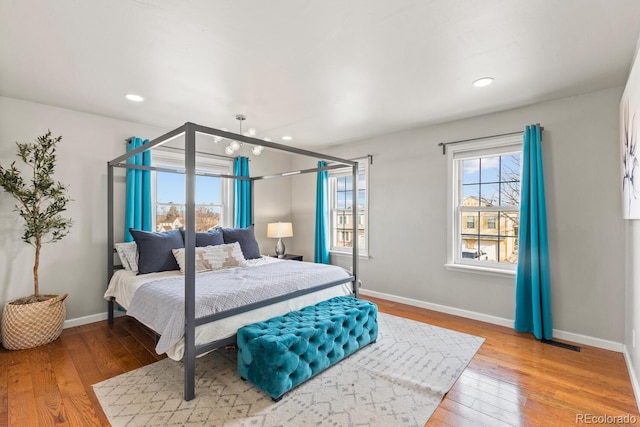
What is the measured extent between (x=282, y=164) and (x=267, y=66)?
3.16 metres

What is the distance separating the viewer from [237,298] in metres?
2.34

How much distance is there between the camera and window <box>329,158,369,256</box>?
4.76m

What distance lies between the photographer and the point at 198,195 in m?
4.37

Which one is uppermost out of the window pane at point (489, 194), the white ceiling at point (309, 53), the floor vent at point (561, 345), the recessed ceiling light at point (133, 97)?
the white ceiling at point (309, 53)

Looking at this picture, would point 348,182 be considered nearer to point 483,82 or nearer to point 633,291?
point 483,82

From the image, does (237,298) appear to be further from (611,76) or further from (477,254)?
(611,76)

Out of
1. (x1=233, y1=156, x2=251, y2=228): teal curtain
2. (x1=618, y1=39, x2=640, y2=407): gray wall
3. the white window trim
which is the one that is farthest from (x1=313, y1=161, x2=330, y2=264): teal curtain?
(x1=618, y1=39, x2=640, y2=407): gray wall

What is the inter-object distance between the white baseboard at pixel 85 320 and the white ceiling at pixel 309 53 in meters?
2.29

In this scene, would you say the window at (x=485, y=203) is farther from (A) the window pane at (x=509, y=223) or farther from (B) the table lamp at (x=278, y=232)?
(B) the table lamp at (x=278, y=232)

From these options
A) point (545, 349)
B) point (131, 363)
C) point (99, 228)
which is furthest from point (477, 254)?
point (99, 228)

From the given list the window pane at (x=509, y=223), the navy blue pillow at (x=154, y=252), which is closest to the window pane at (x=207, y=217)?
the navy blue pillow at (x=154, y=252)

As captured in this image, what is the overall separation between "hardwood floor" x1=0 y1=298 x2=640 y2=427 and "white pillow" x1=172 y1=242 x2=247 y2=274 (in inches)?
33.2

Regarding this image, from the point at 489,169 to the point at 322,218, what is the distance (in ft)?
8.06

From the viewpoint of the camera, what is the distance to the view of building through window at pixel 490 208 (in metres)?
3.48
